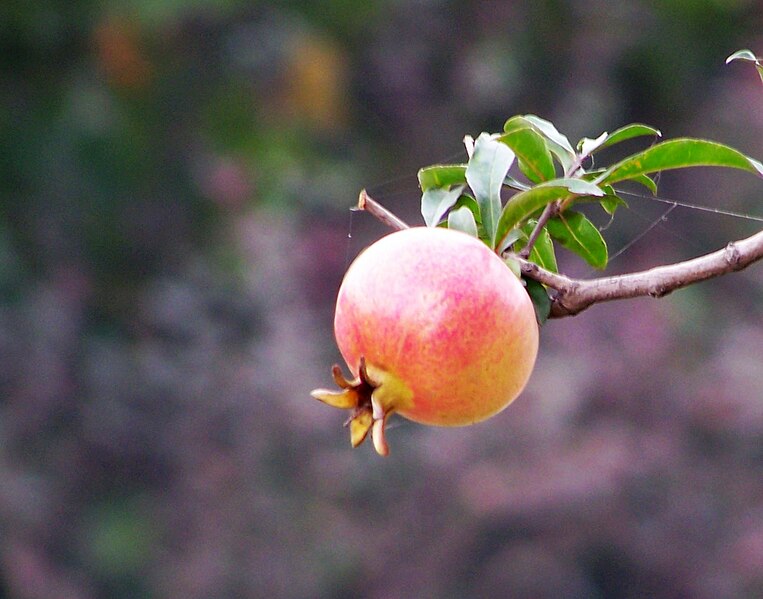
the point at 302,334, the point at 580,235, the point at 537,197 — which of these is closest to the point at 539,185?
the point at 537,197

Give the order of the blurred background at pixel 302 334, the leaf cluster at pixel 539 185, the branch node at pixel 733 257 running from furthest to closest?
1. the blurred background at pixel 302 334
2. the leaf cluster at pixel 539 185
3. the branch node at pixel 733 257

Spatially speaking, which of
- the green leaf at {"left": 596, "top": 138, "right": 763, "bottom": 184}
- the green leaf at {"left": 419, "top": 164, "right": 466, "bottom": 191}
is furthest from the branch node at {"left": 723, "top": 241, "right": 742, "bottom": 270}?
the green leaf at {"left": 419, "top": 164, "right": 466, "bottom": 191}

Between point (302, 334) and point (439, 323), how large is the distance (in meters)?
3.50

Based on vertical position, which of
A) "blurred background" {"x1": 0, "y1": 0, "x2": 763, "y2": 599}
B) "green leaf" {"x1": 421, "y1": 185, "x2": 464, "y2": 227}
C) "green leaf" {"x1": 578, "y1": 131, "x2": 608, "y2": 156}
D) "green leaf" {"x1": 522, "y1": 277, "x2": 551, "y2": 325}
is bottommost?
"blurred background" {"x1": 0, "y1": 0, "x2": 763, "y2": 599}

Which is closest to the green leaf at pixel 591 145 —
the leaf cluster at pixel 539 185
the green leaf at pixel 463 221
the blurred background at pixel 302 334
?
the leaf cluster at pixel 539 185

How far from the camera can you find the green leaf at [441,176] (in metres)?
0.87

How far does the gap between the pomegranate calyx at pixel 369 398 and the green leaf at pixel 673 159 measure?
0.22 meters

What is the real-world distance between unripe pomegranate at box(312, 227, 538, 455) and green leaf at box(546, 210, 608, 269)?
0.17m

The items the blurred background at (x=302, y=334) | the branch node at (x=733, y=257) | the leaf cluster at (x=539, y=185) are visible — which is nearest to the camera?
the branch node at (x=733, y=257)

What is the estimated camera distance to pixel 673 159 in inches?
33.0

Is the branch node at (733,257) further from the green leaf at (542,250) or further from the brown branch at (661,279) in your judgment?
the green leaf at (542,250)

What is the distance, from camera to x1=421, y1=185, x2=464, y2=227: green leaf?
2.74ft

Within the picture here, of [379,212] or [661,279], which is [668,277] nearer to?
[661,279]

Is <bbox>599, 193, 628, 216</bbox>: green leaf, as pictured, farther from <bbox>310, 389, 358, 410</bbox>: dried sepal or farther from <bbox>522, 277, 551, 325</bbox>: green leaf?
<bbox>310, 389, 358, 410</bbox>: dried sepal
